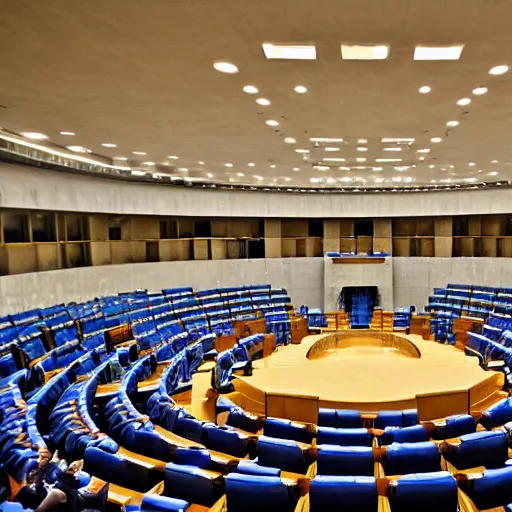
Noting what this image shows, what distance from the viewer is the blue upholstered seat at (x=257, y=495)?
3535 millimetres

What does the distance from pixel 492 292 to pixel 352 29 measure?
13792 mm

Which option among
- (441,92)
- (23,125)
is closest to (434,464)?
(441,92)

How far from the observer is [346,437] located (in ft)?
16.3

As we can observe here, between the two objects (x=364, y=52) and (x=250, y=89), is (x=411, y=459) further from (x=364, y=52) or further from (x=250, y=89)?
(x=250, y=89)

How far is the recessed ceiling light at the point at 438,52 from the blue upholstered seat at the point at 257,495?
440 centimetres

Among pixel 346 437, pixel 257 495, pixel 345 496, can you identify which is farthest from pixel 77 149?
pixel 345 496

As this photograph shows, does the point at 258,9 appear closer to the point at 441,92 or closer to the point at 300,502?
the point at 441,92

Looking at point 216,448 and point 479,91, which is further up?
point 479,91

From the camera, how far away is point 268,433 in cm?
530

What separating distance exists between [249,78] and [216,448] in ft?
14.6

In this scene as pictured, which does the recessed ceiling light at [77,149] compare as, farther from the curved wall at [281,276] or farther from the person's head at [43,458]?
the person's head at [43,458]

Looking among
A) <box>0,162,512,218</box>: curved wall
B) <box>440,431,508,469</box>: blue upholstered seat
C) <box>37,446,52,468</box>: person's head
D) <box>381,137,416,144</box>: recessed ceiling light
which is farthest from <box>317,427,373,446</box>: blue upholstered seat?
<box>0,162,512,218</box>: curved wall

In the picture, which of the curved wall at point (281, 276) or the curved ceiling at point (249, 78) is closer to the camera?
the curved ceiling at point (249, 78)

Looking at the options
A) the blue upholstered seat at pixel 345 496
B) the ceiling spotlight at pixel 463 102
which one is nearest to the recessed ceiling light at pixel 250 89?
the ceiling spotlight at pixel 463 102
